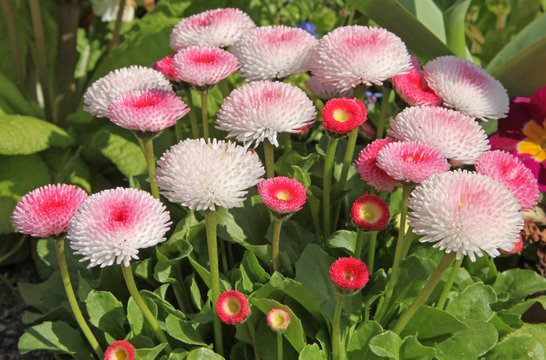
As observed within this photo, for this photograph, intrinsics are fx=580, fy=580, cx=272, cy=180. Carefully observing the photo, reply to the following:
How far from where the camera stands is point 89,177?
191 cm

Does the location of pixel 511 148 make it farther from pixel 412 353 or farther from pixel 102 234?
pixel 102 234

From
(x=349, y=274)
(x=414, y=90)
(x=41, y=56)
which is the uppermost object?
(x=414, y=90)

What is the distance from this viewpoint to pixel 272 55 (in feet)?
4.15

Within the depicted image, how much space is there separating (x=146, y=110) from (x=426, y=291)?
0.61m

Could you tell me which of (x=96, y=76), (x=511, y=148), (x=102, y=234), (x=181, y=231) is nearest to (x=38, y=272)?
(x=96, y=76)

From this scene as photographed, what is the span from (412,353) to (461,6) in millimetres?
1043

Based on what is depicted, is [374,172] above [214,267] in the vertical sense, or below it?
above

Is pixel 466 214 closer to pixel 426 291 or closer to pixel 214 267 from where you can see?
pixel 426 291

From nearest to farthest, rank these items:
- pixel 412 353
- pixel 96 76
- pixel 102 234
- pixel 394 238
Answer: pixel 102 234, pixel 412 353, pixel 394 238, pixel 96 76

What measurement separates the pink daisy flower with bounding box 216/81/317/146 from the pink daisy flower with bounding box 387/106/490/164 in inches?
7.6

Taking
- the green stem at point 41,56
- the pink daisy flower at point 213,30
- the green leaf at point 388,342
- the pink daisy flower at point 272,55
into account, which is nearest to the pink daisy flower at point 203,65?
the pink daisy flower at point 272,55

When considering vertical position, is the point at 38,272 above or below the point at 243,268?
below

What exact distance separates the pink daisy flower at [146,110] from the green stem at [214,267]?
0.68 ft

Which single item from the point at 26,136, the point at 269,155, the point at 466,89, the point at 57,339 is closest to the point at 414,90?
the point at 466,89
